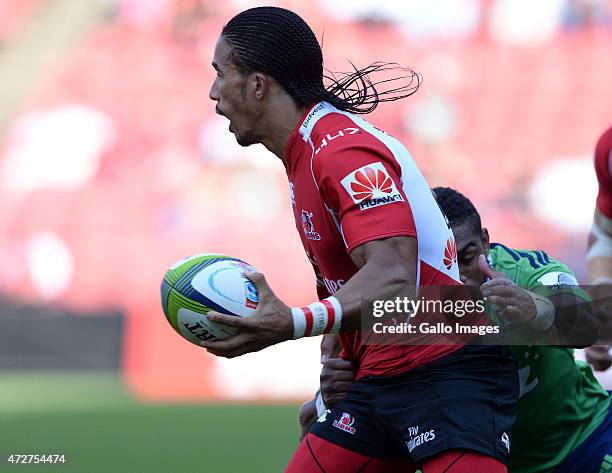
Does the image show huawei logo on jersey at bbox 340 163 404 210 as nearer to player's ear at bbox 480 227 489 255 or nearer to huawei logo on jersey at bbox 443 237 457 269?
huawei logo on jersey at bbox 443 237 457 269

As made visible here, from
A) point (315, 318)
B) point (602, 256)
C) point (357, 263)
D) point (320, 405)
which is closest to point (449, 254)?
point (357, 263)

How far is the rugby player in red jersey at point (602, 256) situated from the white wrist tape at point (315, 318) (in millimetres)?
1654

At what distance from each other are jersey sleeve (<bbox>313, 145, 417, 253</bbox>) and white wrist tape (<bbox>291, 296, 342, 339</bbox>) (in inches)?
7.4

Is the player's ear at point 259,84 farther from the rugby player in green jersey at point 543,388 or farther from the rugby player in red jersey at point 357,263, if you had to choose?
the rugby player in green jersey at point 543,388

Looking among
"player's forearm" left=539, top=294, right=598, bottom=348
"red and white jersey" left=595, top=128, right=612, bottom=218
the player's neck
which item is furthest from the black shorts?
"red and white jersey" left=595, top=128, right=612, bottom=218

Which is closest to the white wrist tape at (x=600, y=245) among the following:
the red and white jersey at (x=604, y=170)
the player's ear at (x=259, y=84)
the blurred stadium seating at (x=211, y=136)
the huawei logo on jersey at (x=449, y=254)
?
the red and white jersey at (x=604, y=170)

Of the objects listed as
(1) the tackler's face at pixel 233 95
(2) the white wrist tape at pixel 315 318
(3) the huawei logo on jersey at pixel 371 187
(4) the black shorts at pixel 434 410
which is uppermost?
(1) the tackler's face at pixel 233 95

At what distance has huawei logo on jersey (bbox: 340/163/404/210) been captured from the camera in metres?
3.25

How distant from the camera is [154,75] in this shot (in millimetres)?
17828

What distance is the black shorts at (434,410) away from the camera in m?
3.50

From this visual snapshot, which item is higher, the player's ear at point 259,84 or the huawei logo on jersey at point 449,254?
the player's ear at point 259,84

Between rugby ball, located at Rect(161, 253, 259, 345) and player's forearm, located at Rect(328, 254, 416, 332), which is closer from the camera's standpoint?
player's forearm, located at Rect(328, 254, 416, 332)

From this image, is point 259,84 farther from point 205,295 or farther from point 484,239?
point 484,239

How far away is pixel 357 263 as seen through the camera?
3283 millimetres
